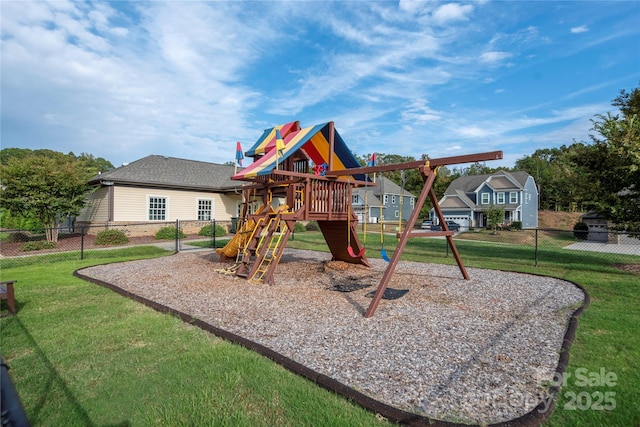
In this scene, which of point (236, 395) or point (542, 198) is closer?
point (236, 395)

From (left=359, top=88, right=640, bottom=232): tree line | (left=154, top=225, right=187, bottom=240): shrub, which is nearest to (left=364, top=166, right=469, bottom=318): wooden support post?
(left=359, top=88, right=640, bottom=232): tree line

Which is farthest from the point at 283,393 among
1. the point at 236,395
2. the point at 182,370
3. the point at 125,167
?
the point at 125,167

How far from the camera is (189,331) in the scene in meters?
4.96

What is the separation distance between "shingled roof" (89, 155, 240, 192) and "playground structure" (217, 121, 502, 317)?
40.6 feet

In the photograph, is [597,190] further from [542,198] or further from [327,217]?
[542,198]

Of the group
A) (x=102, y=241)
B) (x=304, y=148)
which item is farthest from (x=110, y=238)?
(x=304, y=148)

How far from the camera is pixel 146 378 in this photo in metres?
3.54

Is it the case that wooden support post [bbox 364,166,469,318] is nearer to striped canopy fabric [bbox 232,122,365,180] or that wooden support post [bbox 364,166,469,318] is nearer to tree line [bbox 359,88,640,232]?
tree line [bbox 359,88,640,232]

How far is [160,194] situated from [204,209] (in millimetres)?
3391

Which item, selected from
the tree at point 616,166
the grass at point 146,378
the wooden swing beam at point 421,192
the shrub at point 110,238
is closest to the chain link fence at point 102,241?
the shrub at point 110,238

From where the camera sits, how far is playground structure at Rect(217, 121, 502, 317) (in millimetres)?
8508

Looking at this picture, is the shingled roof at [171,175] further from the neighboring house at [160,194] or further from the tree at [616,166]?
the tree at [616,166]

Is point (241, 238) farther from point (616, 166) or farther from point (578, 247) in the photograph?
point (578, 247)

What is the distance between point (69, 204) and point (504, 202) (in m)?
43.0
